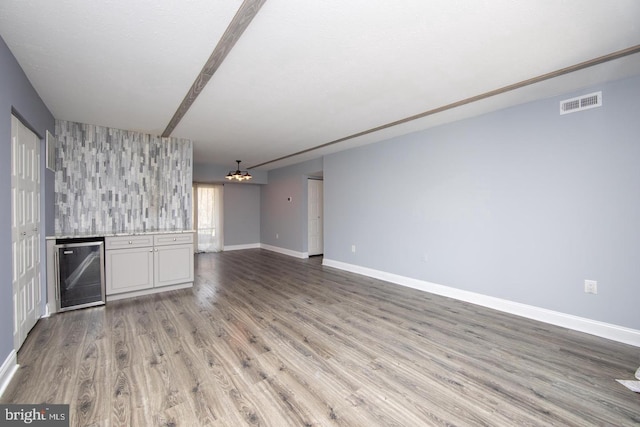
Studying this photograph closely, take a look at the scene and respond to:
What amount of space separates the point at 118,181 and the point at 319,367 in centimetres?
415

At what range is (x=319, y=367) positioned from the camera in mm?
2127

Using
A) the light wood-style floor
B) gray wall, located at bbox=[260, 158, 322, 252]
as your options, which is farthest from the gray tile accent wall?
gray wall, located at bbox=[260, 158, 322, 252]

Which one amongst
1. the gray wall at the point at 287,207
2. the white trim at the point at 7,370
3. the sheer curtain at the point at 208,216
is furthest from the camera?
the sheer curtain at the point at 208,216

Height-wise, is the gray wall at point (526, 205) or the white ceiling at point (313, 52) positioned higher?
the white ceiling at point (313, 52)

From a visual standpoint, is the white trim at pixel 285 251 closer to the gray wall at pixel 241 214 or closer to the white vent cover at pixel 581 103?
the gray wall at pixel 241 214

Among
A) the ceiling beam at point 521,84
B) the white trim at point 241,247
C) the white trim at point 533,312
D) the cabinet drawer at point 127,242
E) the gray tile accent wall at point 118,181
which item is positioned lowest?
the white trim at point 533,312

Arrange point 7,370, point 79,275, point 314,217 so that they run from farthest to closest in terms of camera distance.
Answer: point 314,217
point 79,275
point 7,370

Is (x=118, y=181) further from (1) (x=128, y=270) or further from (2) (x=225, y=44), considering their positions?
(2) (x=225, y=44)

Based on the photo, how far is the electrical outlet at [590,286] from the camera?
2.71 metres

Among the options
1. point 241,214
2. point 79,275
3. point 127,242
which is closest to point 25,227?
point 79,275

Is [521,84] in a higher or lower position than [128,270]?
higher

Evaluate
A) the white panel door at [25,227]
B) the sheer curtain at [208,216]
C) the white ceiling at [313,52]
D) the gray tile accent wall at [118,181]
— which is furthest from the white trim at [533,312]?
the sheer curtain at [208,216]

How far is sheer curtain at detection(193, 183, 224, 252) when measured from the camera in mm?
7684

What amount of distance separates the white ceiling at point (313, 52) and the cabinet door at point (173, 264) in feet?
6.38
